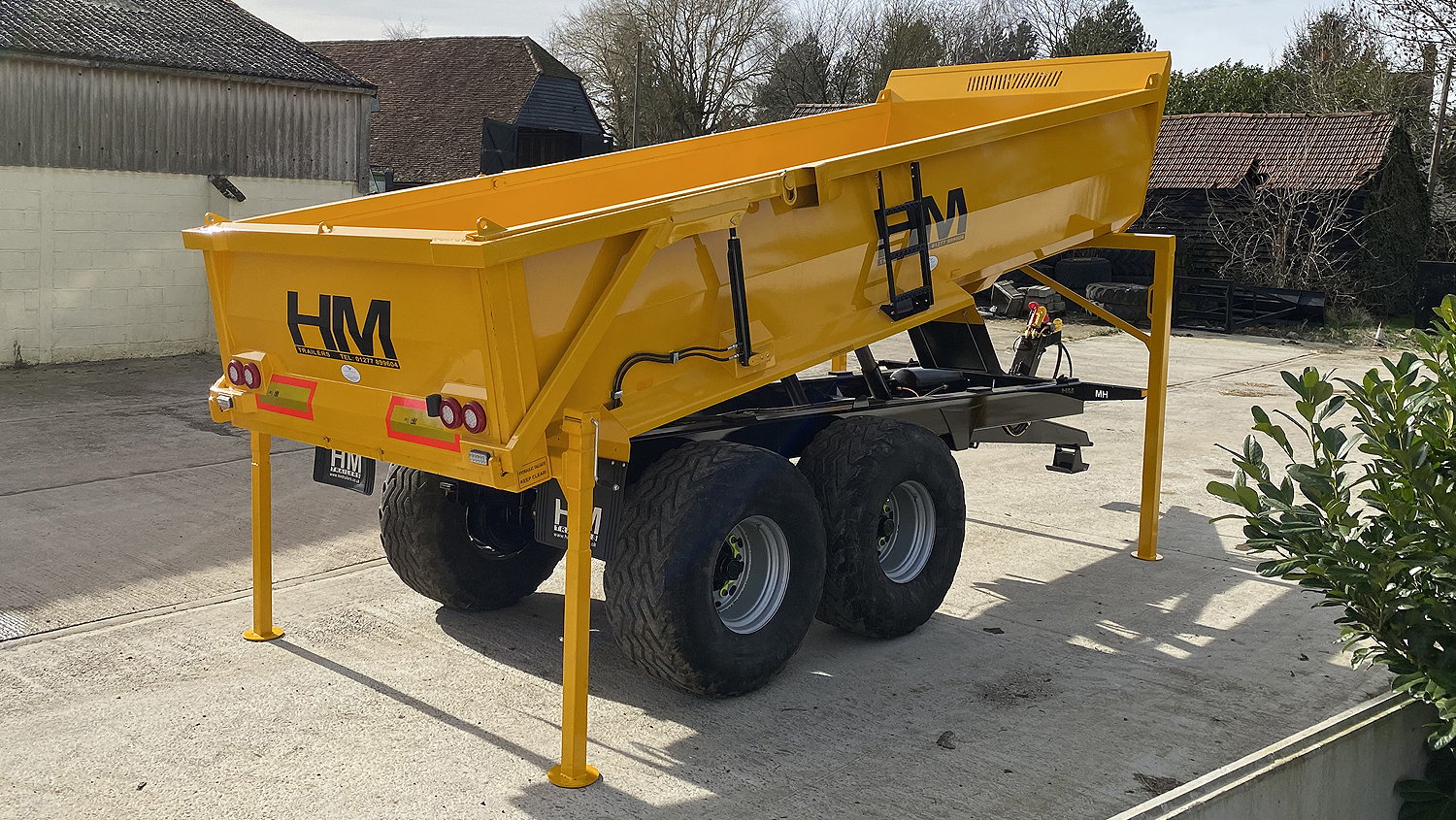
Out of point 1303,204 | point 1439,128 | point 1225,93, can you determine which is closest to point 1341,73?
point 1225,93

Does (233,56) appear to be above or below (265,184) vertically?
above

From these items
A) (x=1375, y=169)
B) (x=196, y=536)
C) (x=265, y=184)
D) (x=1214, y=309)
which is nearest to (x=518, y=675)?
(x=196, y=536)

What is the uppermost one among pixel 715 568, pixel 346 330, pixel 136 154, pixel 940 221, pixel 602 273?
pixel 136 154

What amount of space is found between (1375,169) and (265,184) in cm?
1772

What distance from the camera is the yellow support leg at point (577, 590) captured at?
15.9ft

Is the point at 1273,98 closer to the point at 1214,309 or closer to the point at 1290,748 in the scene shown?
the point at 1214,309

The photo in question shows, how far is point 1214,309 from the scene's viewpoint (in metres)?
22.5

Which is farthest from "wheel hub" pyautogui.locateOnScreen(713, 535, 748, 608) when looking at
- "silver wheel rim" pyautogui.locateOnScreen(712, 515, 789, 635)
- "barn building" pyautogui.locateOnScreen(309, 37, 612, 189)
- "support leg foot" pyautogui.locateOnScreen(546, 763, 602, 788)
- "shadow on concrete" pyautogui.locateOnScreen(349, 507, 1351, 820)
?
"barn building" pyautogui.locateOnScreen(309, 37, 612, 189)

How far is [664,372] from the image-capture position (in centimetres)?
539

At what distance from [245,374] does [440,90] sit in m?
34.6

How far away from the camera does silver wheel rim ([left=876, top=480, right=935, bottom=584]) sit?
6.49 meters

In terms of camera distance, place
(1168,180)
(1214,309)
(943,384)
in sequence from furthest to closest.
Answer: (1168,180)
(1214,309)
(943,384)

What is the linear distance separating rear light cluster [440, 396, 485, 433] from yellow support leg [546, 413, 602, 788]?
303 mm

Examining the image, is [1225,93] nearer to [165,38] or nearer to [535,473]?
[165,38]
